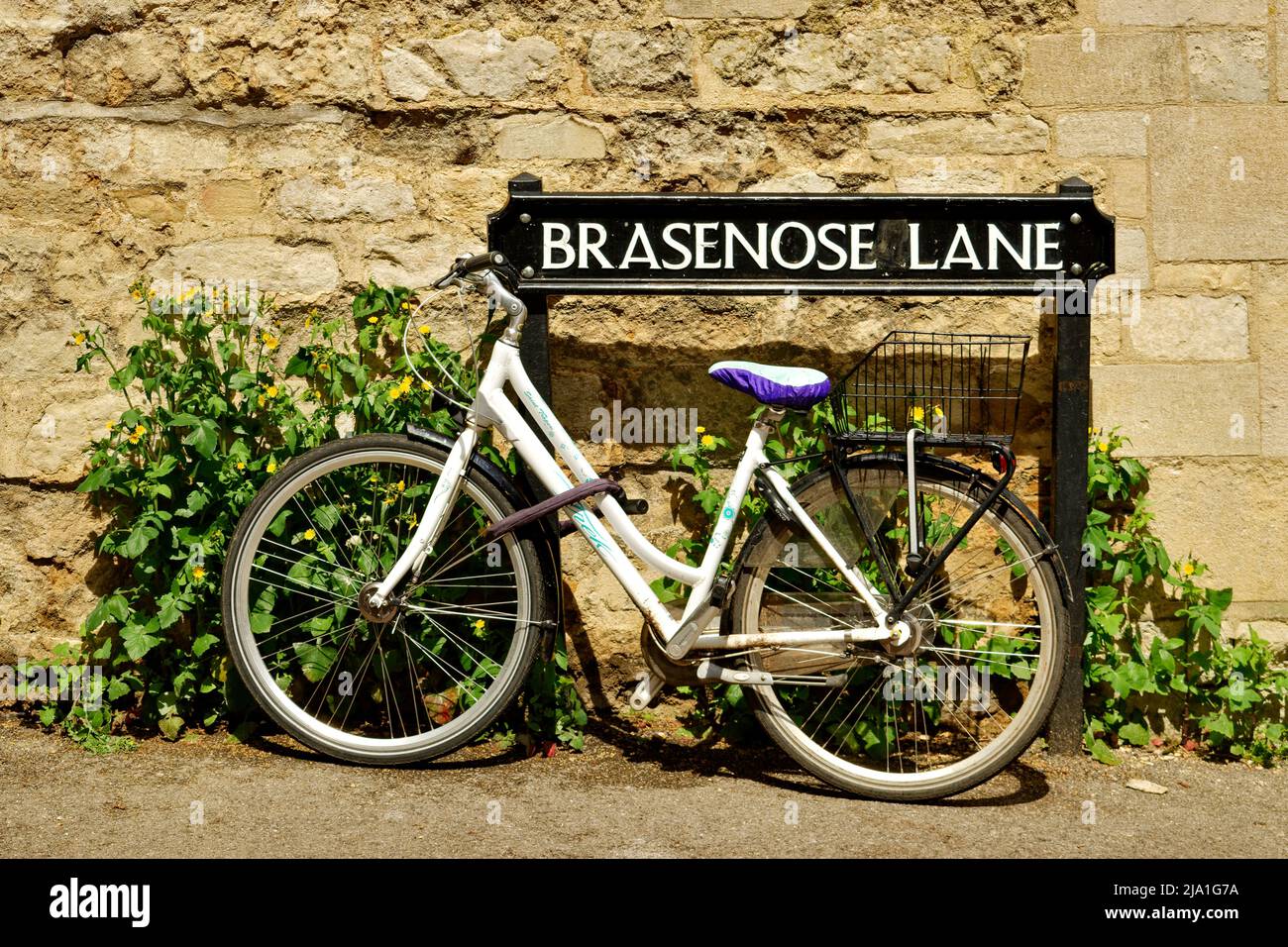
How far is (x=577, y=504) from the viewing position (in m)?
4.06

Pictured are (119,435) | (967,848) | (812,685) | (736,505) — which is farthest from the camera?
(119,435)

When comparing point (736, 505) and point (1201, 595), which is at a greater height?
point (736, 505)

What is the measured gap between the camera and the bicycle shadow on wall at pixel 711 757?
4039 mm

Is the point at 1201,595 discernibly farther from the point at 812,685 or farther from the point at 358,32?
the point at 358,32

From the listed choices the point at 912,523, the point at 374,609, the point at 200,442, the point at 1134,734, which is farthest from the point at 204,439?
the point at 1134,734

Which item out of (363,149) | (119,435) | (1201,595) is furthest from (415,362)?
(1201,595)

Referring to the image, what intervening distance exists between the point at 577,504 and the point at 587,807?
86 cm

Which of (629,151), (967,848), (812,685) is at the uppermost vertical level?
(629,151)

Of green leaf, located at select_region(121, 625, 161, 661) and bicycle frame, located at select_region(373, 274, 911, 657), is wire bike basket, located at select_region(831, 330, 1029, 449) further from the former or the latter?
green leaf, located at select_region(121, 625, 161, 661)

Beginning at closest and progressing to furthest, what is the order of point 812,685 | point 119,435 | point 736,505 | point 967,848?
point 967,848
point 736,505
point 812,685
point 119,435

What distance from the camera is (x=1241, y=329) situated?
4406 millimetres

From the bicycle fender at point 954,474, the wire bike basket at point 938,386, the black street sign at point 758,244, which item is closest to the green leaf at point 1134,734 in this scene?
the bicycle fender at point 954,474

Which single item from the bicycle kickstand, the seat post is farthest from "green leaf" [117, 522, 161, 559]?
the bicycle kickstand

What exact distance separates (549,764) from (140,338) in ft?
6.37
